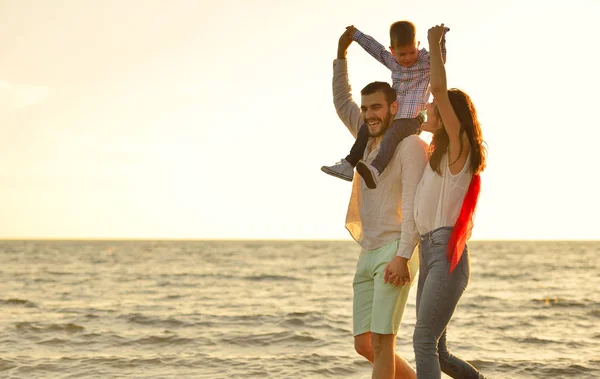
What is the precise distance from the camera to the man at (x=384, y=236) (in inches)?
160

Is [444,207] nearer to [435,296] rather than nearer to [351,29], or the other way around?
[435,296]

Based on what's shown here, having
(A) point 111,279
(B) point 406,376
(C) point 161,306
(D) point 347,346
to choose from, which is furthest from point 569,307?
(A) point 111,279

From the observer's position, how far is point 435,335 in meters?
3.87

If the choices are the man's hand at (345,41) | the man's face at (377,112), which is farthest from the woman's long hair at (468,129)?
the man's hand at (345,41)

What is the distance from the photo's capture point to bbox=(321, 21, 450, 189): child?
421cm

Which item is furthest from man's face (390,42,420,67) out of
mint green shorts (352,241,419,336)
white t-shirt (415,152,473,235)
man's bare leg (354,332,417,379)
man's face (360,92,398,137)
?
man's bare leg (354,332,417,379)

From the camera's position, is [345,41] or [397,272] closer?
[397,272]

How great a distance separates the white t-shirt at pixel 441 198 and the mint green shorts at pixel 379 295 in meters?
0.33

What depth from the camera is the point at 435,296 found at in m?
3.80

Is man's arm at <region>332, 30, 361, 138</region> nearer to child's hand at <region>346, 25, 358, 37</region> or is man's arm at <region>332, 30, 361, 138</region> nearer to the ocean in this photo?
child's hand at <region>346, 25, 358, 37</region>

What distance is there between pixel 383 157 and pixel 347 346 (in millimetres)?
7251

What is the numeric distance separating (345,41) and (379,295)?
5.96 feet

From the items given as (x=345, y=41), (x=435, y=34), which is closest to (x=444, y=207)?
(x=435, y=34)

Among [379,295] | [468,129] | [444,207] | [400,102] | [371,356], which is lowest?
[371,356]
